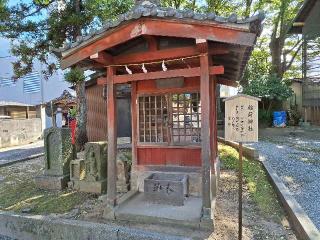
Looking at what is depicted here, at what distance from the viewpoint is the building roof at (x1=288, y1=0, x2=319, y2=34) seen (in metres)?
15.1

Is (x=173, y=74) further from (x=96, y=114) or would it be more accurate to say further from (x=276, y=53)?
(x=276, y=53)

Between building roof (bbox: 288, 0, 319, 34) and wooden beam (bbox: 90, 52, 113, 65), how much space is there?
13.0m

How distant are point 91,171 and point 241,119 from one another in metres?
4.37

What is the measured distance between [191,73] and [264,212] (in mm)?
3140

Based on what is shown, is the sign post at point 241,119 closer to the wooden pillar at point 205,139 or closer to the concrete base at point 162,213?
the wooden pillar at point 205,139

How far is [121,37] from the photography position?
5.39 metres

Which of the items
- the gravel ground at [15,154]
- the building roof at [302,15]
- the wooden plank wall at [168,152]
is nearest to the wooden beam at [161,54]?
the wooden plank wall at [168,152]

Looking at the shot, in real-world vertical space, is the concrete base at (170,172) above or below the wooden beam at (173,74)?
below

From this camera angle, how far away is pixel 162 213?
18.2ft

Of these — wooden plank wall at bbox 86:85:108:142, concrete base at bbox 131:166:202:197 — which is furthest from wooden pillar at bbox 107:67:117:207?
wooden plank wall at bbox 86:85:108:142

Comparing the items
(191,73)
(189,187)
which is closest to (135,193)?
(189,187)

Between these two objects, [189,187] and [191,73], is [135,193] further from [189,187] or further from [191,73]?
[191,73]

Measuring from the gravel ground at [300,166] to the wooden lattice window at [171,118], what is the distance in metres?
2.78

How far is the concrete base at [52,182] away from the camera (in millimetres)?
7789
